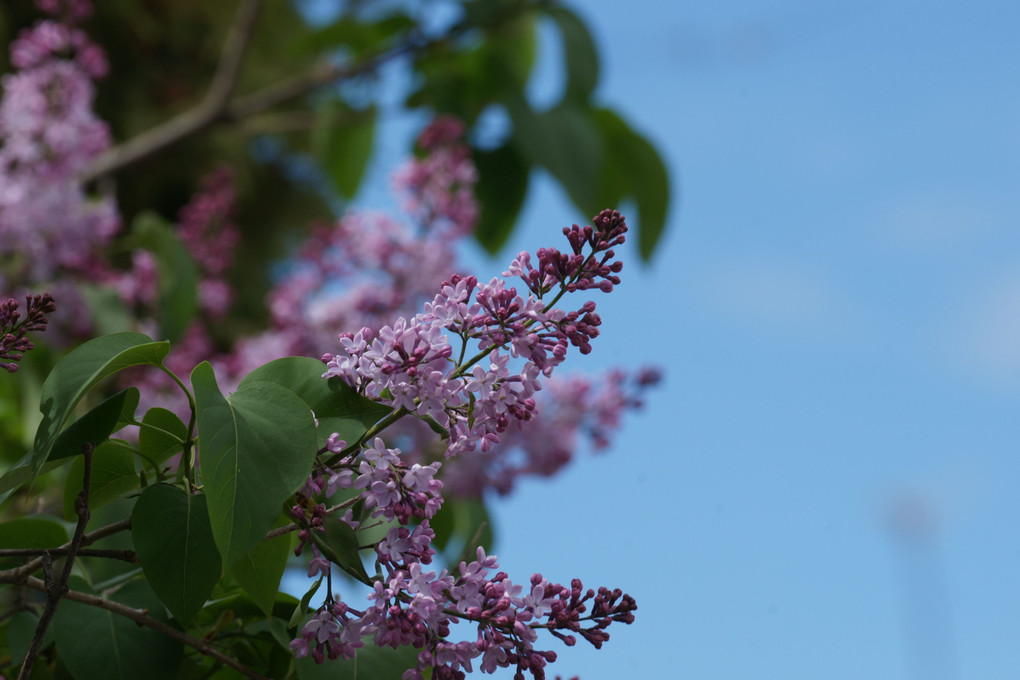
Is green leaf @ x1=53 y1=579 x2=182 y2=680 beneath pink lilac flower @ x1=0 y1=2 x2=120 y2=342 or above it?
beneath

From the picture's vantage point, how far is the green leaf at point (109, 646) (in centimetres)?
61

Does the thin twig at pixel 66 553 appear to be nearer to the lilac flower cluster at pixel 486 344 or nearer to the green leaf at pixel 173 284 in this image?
the lilac flower cluster at pixel 486 344

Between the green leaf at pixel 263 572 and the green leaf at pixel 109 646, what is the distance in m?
0.09

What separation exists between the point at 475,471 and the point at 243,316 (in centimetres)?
414

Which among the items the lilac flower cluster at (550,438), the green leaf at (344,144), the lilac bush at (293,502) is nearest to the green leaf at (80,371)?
the lilac bush at (293,502)

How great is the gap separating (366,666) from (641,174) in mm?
1584

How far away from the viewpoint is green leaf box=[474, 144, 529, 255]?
1.95 meters

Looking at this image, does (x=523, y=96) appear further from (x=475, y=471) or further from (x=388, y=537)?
(x=388, y=537)

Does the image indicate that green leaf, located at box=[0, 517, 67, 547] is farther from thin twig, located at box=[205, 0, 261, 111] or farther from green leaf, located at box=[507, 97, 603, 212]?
thin twig, located at box=[205, 0, 261, 111]

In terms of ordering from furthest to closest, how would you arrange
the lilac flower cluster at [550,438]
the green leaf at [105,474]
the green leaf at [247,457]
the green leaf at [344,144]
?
1. the green leaf at [344,144]
2. the lilac flower cluster at [550,438]
3. the green leaf at [105,474]
4. the green leaf at [247,457]

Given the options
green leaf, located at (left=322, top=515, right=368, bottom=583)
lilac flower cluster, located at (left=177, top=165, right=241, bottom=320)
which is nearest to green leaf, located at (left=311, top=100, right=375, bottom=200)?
lilac flower cluster, located at (left=177, top=165, right=241, bottom=320)

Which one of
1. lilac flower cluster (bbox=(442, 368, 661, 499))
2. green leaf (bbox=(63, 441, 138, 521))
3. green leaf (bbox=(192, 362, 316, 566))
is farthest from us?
lilac flower cluster (bbox=(442, 368, 661, 499))

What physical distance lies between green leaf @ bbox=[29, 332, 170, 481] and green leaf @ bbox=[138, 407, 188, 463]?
0.05 m

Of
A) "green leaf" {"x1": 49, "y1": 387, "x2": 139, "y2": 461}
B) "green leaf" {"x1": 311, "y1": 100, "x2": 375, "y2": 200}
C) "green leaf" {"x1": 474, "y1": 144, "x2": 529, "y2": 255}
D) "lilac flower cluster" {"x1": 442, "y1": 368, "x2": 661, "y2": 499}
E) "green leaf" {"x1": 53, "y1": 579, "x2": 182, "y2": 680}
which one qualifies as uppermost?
"green leaf" {"x1": 311, "y1": 100, "x2": 375, "y2": 200}
